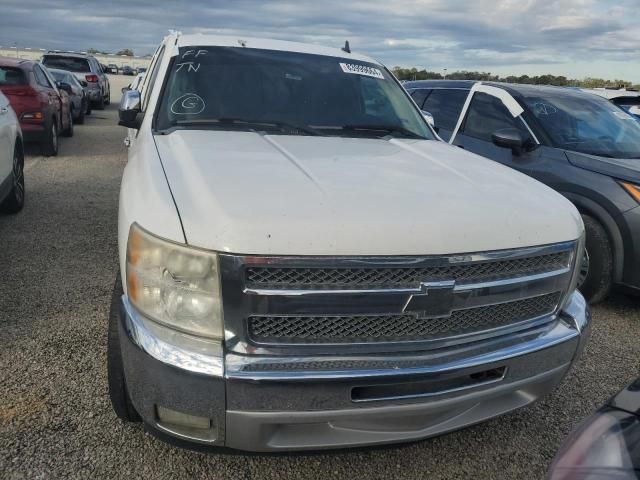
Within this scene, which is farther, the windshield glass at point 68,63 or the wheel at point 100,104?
the wheel at point 100,104

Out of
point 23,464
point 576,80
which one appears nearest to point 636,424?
point 23,464

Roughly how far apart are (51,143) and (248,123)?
320 inches

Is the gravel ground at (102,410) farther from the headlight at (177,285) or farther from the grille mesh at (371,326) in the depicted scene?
the headlight at (177,285)

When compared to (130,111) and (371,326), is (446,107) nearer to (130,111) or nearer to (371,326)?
(130,111)

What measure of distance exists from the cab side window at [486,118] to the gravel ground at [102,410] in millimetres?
1886

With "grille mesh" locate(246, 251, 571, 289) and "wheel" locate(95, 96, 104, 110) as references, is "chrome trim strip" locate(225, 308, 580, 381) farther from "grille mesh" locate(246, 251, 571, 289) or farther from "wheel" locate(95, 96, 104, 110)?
"wheel" locate(95, 96, 104, 110)

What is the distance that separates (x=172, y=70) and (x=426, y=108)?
3.76m

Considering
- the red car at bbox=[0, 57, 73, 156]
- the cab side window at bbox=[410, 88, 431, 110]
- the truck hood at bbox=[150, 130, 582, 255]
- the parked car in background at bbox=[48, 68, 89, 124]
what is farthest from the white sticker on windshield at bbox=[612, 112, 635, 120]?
the parked car in background at bbox=[48, 68, 89, 124]

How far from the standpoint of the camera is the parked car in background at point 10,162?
18.7 ft

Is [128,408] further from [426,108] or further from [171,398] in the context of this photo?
[426,108]

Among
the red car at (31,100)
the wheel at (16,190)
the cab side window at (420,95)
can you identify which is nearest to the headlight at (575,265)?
the cab side window at (420,95)

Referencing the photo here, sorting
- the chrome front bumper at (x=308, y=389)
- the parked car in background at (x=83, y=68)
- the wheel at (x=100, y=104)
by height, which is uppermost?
the chrome front bumper at (x=308, y=389)

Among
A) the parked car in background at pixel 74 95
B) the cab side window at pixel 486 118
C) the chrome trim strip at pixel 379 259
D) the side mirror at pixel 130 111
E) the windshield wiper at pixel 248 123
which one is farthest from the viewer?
the parked car in background at pixel 74 95

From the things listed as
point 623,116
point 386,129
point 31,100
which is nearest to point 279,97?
point 386,129
